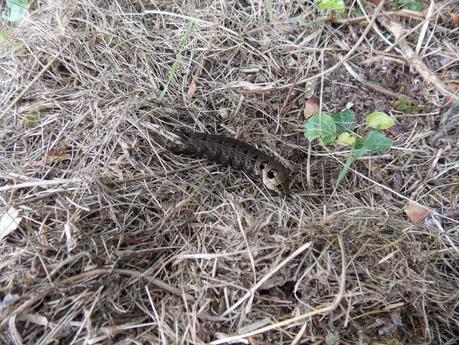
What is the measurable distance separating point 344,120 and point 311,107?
0.70ft

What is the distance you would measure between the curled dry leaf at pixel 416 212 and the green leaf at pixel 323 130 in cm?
51

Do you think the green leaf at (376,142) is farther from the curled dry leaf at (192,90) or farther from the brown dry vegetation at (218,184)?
the curled dry leaf at (192,90)

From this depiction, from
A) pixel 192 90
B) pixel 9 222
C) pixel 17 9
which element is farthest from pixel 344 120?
pixel 17 9

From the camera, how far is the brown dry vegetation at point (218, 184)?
1771 millimetres

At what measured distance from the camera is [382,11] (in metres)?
2.42

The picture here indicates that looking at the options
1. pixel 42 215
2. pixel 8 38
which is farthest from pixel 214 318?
pixel 8 38

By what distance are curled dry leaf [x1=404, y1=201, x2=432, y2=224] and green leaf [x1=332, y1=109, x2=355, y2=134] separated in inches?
19.6

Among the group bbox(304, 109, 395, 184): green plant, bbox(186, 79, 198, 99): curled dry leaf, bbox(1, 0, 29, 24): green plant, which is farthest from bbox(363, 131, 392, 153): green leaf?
bbox(1, 0, 29, 24): green plant

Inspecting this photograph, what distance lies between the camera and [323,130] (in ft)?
7.32

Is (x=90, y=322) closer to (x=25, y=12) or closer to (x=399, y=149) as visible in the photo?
(x=399, y=149)

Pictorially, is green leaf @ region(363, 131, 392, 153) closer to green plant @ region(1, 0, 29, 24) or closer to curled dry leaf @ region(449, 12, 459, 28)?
curled dry leaf @ region(449, 12, 459, 28)

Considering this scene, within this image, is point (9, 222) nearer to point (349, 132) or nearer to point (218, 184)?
point (218, 184)

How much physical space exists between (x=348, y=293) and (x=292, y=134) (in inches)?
37.7

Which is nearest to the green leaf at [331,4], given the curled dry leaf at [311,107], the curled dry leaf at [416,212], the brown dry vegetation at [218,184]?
the brown dry vegetation at [218,184]
